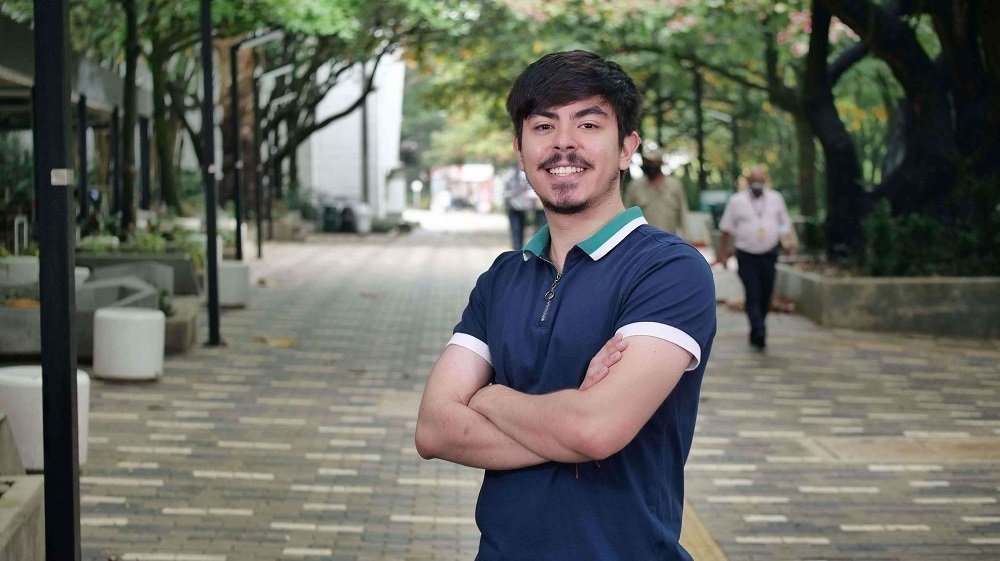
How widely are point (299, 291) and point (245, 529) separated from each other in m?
14.2

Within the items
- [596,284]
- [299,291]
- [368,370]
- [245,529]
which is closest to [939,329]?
[368,370]

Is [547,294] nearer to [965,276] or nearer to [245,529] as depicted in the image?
[245,529]

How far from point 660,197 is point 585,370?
491 inches

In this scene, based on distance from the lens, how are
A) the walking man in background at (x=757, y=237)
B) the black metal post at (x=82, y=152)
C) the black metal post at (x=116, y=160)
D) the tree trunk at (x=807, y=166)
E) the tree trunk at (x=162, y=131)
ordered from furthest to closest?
1. the tree trunk at (x=807, y=166)
2. the black metal post at (x=116, y=160)
3. the tree trunk at (x=162, y=131)
4. the black metal post at (x=82, y=152)
5. the walking man in background at (x=757, y=237)

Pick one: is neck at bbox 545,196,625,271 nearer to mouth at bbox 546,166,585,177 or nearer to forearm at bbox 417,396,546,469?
mouth at bbox 546,166,585,177

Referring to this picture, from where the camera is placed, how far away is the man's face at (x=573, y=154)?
3.11m

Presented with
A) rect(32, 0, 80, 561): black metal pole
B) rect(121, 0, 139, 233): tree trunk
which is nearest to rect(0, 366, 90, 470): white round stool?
rect(32, 0, 80, 561): black metal pole

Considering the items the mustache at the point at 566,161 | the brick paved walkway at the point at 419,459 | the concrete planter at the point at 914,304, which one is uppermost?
the mustache at the point at 566,161

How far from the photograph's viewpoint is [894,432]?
396 inches

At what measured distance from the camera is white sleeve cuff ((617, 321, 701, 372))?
2.99m

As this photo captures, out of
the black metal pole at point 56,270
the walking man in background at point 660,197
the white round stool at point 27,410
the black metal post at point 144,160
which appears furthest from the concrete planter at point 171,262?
the black metal pole at point 56,270

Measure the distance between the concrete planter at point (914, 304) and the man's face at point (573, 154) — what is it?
13.8 metres

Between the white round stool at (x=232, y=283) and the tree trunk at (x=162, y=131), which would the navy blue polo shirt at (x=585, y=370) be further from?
the tree trunk at (x=162, y=131)

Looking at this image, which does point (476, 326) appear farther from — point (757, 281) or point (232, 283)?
point (232, 283)
